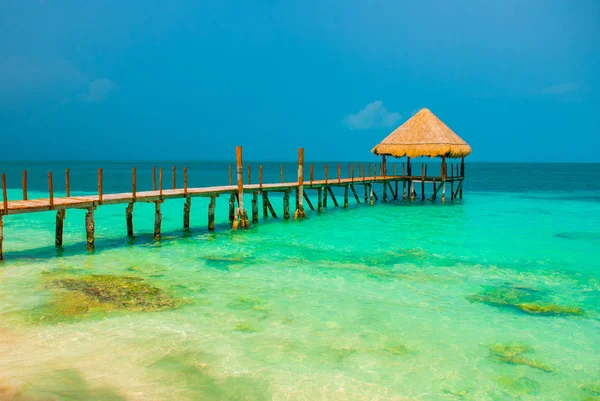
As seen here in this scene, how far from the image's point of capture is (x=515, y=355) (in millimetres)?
6906

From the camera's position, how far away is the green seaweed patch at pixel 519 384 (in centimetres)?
594

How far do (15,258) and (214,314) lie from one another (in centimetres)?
680

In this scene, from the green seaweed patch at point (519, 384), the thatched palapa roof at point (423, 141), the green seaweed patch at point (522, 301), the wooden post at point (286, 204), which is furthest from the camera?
the thatched palapa roof at point (423, 141)

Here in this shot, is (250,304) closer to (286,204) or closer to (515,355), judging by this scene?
(515,355)

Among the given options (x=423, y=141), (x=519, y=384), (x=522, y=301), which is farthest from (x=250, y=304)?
(x=423, y=141)

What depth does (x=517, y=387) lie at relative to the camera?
6004mm

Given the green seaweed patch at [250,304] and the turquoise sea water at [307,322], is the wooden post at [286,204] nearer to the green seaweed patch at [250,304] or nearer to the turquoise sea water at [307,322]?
the turquoise sea water at [307,322]

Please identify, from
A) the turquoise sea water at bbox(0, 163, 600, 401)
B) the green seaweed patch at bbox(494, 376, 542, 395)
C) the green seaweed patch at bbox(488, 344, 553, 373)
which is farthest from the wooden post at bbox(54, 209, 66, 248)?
the green seaweed patch at bbox(494, 376, 542, 395)

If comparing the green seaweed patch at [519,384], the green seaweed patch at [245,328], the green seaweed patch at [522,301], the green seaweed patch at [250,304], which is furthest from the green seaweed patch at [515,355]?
the green seaweed patch at [250,304]

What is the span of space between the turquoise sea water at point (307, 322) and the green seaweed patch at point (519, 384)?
0.02m

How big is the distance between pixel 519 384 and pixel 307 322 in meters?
3.18

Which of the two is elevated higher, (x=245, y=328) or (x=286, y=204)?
(x=286, y=204)

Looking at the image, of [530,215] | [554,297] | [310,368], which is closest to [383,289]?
[554,297]

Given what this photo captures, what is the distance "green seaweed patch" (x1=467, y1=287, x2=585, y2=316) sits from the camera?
8788 millimetres
